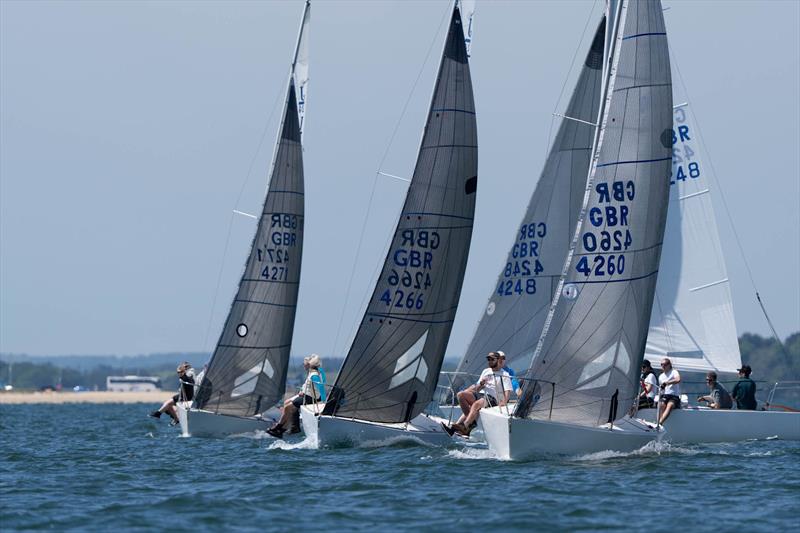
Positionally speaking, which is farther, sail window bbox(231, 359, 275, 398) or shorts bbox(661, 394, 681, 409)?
sail window bbox(231, 359, 275, 398)

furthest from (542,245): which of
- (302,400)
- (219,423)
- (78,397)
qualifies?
(78,397)

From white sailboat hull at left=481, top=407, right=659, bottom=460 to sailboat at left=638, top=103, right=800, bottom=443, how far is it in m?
9.62

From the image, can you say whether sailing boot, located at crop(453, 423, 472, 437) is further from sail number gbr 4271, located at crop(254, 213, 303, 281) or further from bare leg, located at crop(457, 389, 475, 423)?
sail number gbr 4271, located at crop(254, 213, 303, 281)

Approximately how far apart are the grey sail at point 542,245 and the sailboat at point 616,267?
8327 mm

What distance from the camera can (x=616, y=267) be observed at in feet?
69.6

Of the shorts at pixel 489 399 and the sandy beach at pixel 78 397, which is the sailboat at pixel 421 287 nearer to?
the shorts at pixel 489 399

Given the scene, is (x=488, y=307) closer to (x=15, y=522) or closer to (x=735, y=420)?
(x=735, y=420)

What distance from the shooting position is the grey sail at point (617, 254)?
21.2 metres

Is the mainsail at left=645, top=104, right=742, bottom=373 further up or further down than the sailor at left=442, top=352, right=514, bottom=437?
further up

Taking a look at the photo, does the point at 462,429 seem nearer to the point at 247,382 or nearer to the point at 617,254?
the point at 617,254

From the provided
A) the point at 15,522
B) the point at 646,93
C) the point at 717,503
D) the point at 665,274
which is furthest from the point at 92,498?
the point at 665,274

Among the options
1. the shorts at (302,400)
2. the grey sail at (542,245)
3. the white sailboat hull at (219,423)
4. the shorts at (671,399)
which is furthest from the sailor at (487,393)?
the white sailboat hull at (219,423)

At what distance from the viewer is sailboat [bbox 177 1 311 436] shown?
3022cm

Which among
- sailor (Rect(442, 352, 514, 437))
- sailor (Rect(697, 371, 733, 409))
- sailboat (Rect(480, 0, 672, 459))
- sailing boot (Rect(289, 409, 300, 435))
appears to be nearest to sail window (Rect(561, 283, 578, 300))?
sailboat (Rect(480, 0, 672, 459))
